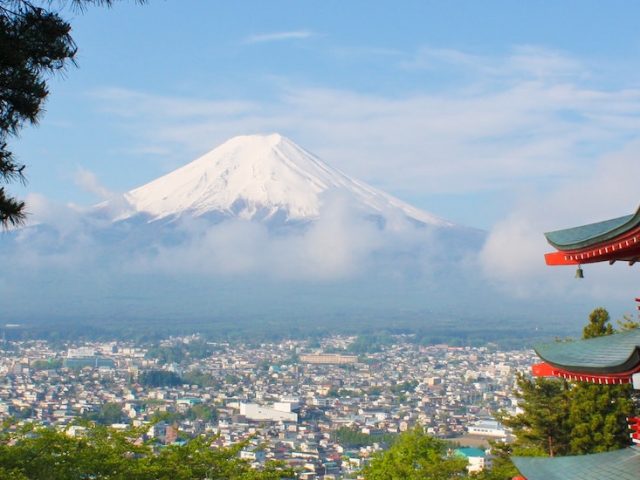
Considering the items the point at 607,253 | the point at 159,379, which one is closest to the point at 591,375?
the point at 607,253

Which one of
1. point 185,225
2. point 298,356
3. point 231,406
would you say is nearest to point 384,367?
point 298,356

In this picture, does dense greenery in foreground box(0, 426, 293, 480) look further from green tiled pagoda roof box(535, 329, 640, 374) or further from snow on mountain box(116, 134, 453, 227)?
snow on mountain box(116, 134, 453, 227)

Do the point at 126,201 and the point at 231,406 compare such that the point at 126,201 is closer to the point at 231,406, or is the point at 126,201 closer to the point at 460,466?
the point at 231,406

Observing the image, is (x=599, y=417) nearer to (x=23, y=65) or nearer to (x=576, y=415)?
(x=576, y=415)

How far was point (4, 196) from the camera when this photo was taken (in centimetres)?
577

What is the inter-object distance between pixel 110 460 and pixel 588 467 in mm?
4685

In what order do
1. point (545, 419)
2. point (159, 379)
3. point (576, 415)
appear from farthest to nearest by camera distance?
point (159, 379) → point (545, 419) → point (576, 415)

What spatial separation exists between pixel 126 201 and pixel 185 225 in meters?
16.6

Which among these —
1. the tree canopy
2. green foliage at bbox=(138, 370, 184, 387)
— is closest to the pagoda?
the tree canopy

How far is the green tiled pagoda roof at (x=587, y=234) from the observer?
5.65 meters

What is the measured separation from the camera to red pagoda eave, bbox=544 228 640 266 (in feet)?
18.4

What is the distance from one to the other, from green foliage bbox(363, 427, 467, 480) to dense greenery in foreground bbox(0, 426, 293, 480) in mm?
1321

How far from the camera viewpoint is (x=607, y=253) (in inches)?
237

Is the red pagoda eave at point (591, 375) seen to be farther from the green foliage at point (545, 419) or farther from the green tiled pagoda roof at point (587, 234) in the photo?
the green foliage at point (545, 419)
